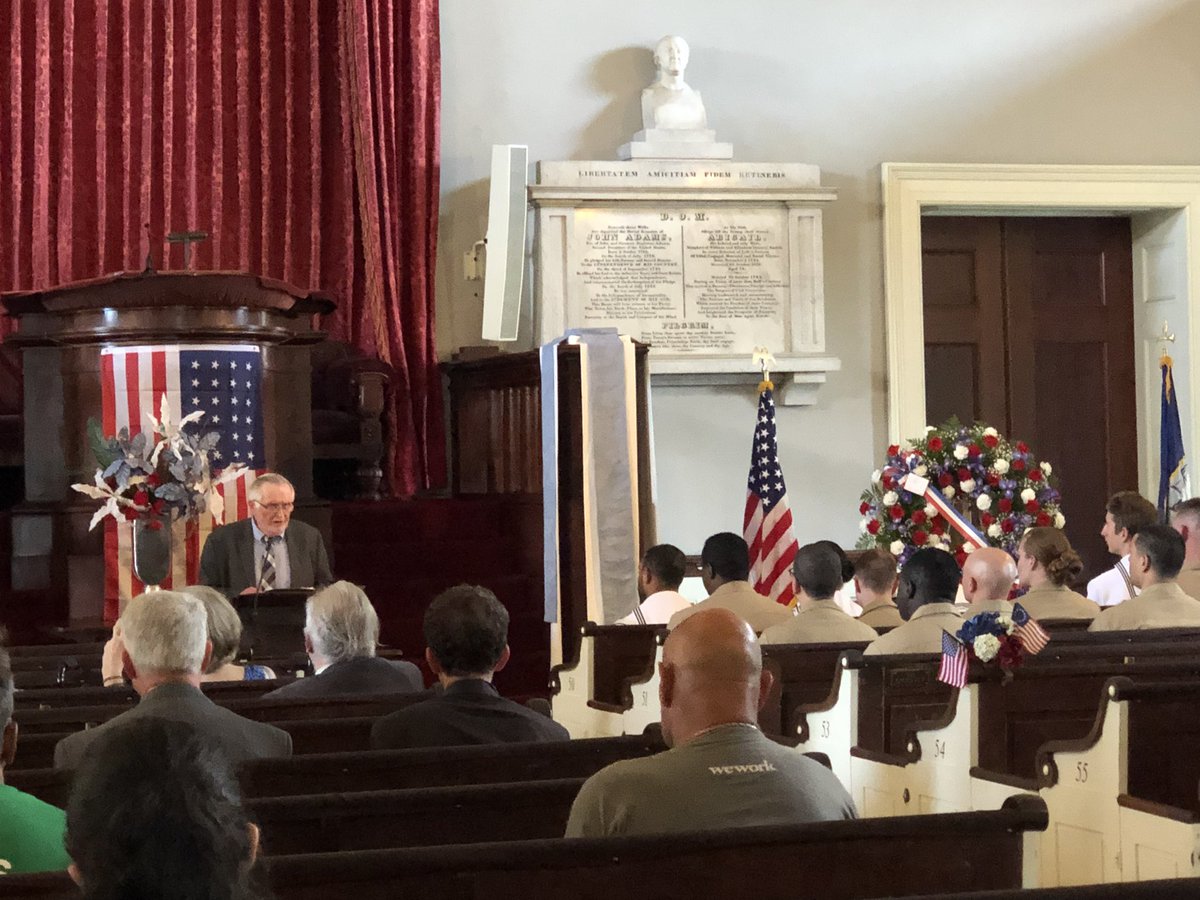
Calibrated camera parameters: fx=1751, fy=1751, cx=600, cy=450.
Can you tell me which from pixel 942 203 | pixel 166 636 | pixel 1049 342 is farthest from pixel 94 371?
pixel 1049 342

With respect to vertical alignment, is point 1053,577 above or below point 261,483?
below

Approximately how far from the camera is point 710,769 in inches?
109

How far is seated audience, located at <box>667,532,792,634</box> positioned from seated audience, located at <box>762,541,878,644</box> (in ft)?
1.48

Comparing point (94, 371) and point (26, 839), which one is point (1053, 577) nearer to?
point (94, 371)

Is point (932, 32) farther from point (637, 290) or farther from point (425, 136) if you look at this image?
point (425, 136)

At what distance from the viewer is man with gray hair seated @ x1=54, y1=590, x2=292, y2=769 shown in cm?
352

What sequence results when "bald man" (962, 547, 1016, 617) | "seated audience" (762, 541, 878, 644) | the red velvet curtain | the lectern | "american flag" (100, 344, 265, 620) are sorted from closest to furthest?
"bald man" (962, 547, 1016, 617) → "seated audience" (762, 541, 878, 644) → "american flag" (100, 344, 265, 620) → the lectern → the red velvet curtain

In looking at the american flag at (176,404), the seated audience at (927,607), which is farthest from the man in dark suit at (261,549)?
the seated audience at (927,607)

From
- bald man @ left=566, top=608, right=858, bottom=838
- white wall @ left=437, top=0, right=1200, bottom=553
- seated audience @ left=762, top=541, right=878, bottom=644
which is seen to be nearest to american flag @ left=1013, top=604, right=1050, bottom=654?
seated audience @ left=762, top=541, right=878, bottom=644

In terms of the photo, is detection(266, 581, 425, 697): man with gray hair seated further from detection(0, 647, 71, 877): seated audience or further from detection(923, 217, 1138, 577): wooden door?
detection(923, 217, 1138, 577): wooden door

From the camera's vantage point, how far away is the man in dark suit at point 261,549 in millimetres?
6570

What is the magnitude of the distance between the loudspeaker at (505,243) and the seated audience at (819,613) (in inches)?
164

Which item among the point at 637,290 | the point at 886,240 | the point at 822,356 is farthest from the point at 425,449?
the point at 886,240

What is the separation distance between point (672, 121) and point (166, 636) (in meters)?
7.17
